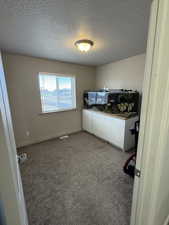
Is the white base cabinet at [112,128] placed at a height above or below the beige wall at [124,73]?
below

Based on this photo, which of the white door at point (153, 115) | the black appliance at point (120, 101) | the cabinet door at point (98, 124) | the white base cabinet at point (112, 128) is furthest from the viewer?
the cabinet door at point (98, 124)

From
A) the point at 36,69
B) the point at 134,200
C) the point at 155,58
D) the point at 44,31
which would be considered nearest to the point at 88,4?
the point at 44,31

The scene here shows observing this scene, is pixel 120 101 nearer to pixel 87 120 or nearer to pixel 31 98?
pixel 87 120

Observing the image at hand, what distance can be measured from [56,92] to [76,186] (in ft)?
8.41

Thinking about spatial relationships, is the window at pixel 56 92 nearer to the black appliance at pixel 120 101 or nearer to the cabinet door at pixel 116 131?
the black appliance at pixel 120 101

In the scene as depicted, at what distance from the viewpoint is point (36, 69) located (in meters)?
2.83

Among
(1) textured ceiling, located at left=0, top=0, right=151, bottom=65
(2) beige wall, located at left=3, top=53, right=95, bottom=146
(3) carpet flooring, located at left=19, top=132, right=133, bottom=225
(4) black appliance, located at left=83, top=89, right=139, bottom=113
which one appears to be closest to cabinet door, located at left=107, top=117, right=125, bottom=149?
(3) carpet flooring, located at left=19, top=132, right=133, bottom=225

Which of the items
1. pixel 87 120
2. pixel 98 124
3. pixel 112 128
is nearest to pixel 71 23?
pixel 112 128

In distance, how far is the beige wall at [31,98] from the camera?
2.59 meters

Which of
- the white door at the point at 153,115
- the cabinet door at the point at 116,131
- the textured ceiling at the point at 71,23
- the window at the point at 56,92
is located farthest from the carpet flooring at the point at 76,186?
the textured ceiling at the point at 71,23

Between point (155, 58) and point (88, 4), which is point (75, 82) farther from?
point (155, 58)

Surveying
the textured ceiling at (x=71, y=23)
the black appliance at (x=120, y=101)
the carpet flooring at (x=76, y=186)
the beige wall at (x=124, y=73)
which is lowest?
the carpet flooring at (x=76, y=186)

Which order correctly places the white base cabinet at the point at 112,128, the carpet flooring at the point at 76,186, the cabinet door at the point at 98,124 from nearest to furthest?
1. the carpet flooring at the point at 76,186
2. the white base cabinet at the point at 112,128
3. the cabinet door at the point at 98,124

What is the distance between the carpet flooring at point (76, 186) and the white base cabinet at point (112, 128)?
0.25 m
